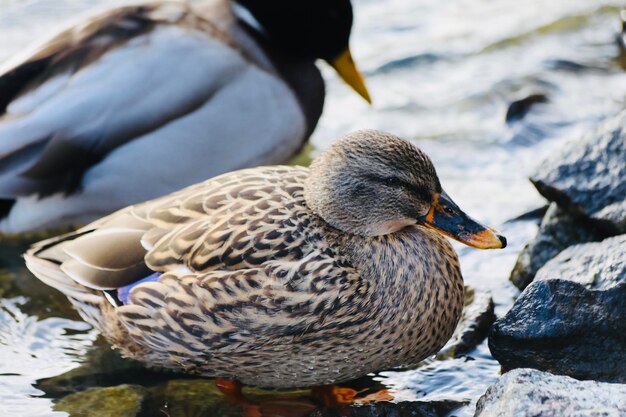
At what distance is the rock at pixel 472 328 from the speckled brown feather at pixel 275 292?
186mm

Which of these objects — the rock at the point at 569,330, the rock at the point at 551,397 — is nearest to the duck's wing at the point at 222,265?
the rock at the point at 569,330

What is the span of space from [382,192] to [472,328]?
759 mm

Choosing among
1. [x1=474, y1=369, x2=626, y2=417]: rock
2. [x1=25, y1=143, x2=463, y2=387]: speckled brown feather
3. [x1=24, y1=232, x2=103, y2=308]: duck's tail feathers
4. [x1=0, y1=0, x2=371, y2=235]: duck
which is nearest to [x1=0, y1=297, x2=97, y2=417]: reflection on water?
[x1=24, y1=232, x2=103, y2=308]: duck's tail feathers

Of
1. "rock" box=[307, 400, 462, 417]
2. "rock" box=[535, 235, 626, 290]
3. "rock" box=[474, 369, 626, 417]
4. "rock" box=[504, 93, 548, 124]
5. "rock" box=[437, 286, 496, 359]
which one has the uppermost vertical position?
"rock" box=[474, 369, 626, 417]

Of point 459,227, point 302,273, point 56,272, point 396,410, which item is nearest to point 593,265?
point 459,227

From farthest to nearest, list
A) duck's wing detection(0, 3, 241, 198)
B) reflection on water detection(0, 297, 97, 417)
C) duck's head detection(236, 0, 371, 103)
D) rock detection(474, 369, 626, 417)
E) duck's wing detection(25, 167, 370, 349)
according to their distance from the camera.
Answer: duck's head detection(236, 0, 371, 103) < duck's wing detection(0, 3, 241, 198) < reflection on water detection(0, 297, 97, 417) < duck's wing detection(25, 167, 370, 349) < rock detection(474, 369, 626, 417)

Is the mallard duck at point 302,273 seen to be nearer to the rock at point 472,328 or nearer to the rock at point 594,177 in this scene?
the rock at point 472,328

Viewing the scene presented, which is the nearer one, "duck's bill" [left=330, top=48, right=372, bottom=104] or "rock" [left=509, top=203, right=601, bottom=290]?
"rock" [left=509, top=203, right=601, bottom=290]

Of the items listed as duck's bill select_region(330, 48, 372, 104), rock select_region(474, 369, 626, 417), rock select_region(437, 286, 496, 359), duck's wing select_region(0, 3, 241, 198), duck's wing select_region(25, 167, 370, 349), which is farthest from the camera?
duck's bill select_region(330, 48, 372, 104)

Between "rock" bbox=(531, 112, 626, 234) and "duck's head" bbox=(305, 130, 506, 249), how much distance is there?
2.01ft

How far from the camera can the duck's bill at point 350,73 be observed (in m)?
6.37

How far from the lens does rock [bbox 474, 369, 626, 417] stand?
10.5 feet

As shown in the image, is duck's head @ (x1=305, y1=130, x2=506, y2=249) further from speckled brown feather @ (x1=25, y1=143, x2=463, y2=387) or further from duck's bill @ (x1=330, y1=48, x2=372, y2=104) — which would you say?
duck's bill @ (x1=330, y1=48, x2=372, y2=104)

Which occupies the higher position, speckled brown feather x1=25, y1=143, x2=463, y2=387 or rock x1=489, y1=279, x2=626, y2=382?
speckled brown feather x1=25, y1=143, x2=463, y2=387
